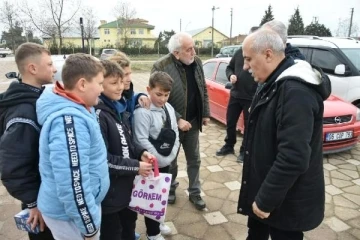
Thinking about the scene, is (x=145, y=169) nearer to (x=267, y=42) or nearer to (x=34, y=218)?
(x=34, y=218)

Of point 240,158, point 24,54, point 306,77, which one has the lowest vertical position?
point 240,158

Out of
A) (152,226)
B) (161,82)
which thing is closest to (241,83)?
(161,82)

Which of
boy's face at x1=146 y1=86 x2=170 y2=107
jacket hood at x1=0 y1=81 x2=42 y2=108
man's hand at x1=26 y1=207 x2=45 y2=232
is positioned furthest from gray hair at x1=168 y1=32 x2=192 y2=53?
man's hand at x1=26 y1=207 x2=45 y2=232

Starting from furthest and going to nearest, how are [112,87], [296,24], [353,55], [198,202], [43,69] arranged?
[296,24], [353,55], [198,202], [112,87], [43,69]

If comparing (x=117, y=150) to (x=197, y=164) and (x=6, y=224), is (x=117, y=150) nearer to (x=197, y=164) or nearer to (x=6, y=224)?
(x=197, y=164)

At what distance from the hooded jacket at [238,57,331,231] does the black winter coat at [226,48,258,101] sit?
8.18 feet

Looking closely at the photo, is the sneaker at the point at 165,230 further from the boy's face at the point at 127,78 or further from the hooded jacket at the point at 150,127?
the boy's face at the point at 127,78

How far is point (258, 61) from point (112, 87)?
95cm

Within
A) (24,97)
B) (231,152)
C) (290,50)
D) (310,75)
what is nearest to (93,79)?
(24,97)

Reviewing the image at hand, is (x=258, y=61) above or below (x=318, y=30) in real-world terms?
below

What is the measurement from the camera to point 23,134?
1566mm

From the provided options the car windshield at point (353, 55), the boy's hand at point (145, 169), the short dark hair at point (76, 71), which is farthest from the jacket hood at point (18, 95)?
the car windshield at point (353, 55)

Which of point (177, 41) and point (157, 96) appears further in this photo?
point (177, 41)

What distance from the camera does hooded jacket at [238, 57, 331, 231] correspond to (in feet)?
5.01
